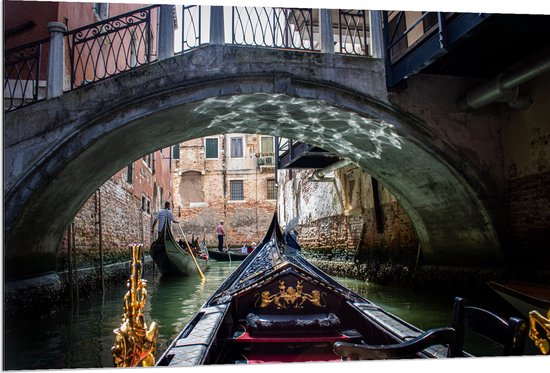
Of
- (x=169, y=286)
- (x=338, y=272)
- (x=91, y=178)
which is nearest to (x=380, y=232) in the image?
(x=338, y=272)

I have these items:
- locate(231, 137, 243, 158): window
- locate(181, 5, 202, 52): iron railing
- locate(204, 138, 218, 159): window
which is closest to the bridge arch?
locate(181, 5, 202, 52): iron railing

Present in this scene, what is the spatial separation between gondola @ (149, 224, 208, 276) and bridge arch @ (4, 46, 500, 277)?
246cm

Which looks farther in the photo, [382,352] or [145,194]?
[145,194]

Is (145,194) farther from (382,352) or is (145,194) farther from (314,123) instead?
(382,352)

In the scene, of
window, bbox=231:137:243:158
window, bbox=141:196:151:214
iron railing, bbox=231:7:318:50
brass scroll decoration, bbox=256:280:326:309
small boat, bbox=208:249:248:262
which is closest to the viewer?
brass scroll decoration, bbox=256:280:326:309

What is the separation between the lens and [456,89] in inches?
125

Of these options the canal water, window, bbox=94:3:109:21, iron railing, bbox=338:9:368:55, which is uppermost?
window, bbox=94:3:109:21

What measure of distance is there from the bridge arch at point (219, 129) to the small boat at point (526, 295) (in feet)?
2.60

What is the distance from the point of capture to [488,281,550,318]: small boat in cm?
Result: 209

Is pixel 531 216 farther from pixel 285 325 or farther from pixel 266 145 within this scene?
pixel 266 145

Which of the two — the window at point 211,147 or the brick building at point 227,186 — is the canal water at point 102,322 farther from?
the window at point 211,147

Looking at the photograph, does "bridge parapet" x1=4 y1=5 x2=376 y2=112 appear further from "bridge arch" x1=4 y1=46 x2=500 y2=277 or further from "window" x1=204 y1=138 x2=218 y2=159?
"window" x1=204 y1=138 x2=218 y2=159

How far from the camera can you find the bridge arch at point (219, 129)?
2537 mm

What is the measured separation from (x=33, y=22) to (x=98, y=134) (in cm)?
91
